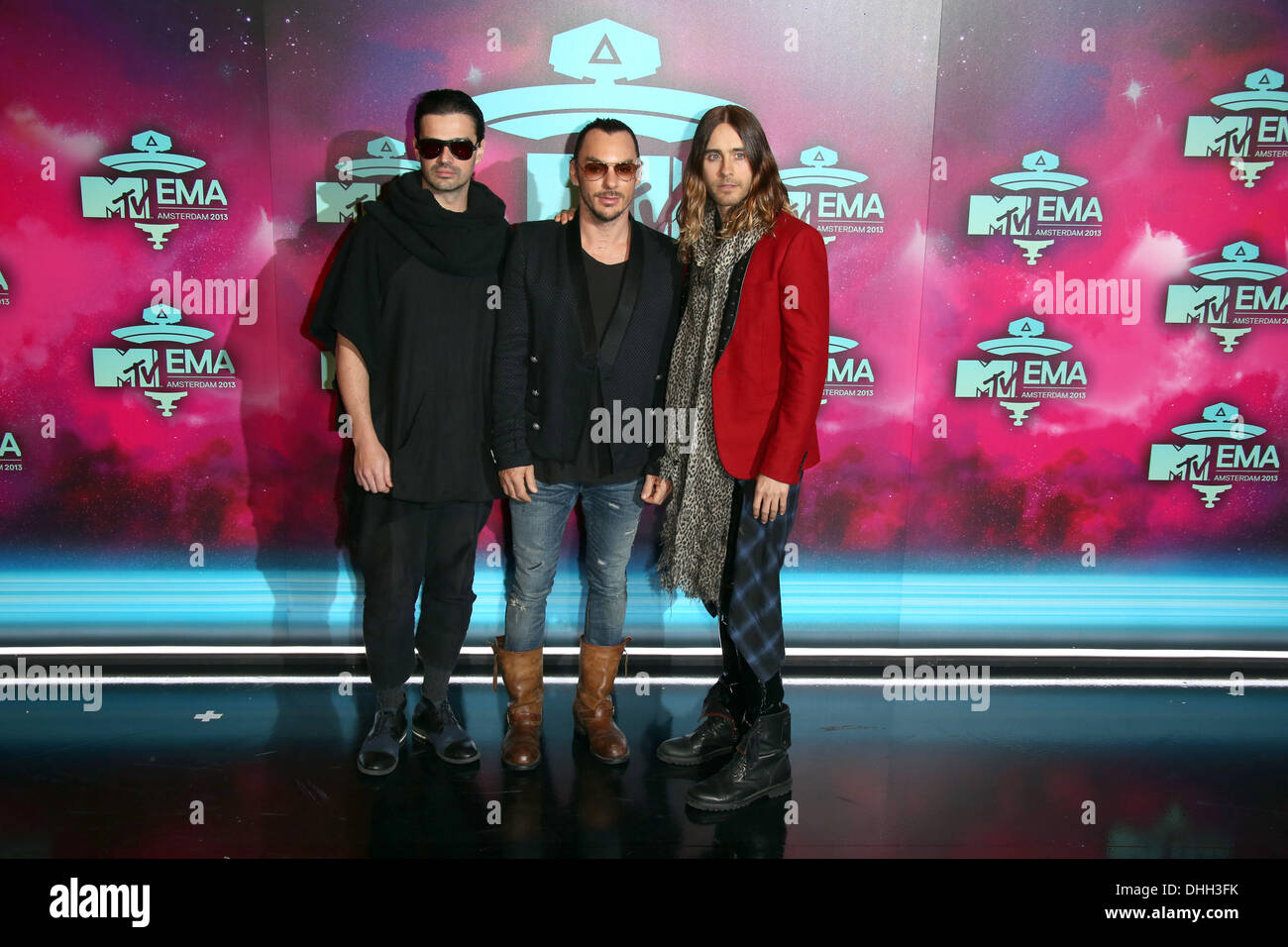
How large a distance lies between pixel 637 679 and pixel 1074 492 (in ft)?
6.67

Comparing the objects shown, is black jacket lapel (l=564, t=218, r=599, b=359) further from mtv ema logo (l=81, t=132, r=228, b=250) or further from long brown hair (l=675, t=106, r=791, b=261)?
mtv ema logo (l=81, t=132, r=228, b=250)

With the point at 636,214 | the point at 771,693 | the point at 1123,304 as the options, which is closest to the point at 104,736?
the point at 771,693

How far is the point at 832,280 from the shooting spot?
3.53 m

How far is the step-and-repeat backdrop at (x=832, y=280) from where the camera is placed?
132 inches

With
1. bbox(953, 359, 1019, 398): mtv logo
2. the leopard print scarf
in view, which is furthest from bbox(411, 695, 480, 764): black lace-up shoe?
bbox(953, 359, 1019, 398): mtv logo

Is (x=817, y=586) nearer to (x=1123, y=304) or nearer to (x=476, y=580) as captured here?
(x=476, y=580)

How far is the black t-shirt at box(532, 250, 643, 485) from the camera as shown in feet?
9.15

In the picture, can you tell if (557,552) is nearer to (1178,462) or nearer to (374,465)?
(374,465)

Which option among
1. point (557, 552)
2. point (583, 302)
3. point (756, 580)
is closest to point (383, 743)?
point (557, 552)

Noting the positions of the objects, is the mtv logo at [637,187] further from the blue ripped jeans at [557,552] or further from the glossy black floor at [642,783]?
the glossy black floor at [642,783]

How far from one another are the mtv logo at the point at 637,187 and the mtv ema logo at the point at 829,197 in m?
0.45

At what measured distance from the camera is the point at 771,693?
2.80 m

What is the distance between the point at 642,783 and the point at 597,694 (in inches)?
14.0

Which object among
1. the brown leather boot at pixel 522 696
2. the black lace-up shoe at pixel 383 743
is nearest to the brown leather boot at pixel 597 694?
the brown leather boot at pixel 522 696
